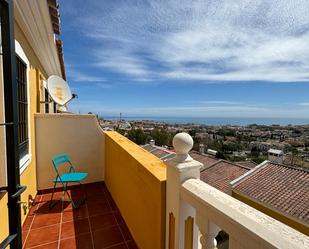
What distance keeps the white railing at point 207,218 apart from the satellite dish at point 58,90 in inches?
169

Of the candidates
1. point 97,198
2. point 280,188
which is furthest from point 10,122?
point 280,188

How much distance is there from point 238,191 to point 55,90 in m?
9.11

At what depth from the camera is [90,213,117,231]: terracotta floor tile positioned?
8.65ft

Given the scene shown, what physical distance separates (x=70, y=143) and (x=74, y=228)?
6.25 ft

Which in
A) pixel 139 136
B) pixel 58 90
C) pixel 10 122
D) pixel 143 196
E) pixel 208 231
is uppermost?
pixel 58 90

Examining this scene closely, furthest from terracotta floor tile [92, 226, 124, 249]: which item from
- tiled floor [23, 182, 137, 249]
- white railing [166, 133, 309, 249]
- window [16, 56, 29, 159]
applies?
window [16, 56, 29, 159]

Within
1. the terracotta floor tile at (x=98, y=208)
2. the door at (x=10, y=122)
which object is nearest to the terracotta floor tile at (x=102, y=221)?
the terracotta floor tile at (x=98, y=208)

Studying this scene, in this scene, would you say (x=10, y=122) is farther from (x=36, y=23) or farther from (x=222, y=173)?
(x=222, y=173)

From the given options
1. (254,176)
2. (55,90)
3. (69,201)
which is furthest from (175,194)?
(254,176)

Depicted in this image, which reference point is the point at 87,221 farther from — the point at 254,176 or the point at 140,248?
the point at 254,176

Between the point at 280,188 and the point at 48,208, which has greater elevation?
the point at 48,208

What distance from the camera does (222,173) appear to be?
12844 mm

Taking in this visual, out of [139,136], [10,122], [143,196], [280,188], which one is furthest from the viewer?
[139,136]

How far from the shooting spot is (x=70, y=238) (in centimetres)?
238
